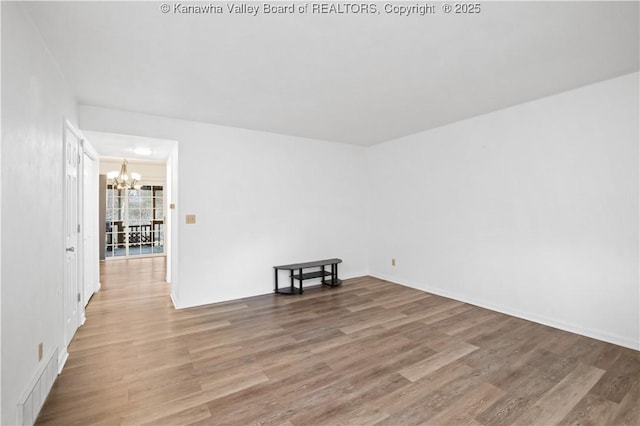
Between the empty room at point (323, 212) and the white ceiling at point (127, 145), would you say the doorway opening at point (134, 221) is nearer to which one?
the empty room at point (323, 212)

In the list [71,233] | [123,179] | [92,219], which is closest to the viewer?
[71,233]

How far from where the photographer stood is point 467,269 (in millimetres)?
4152

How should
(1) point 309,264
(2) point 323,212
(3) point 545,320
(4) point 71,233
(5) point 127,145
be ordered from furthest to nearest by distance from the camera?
(2) point 323,212
(1) point 309,264
(5) point 127,145
(3) point 545,320
(4) point 71,233

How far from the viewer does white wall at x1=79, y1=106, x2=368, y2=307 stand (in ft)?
13.2

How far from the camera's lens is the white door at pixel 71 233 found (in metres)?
2.78

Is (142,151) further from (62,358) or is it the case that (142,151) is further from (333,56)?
(333,56)

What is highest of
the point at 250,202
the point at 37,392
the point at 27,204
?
the point at 250,202

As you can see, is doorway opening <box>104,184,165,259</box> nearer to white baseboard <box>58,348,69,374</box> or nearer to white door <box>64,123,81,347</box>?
white door <box>64,123,81,347</box>

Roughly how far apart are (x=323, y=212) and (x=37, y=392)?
13.6ft

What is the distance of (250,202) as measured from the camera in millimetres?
4582

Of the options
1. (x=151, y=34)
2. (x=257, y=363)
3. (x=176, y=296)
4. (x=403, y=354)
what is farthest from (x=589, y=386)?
(x=176, y=296)

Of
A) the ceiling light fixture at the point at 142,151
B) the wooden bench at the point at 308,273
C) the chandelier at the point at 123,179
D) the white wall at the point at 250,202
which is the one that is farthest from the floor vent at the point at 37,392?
the chandelier at the point at 123,179

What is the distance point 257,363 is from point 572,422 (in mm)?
2276

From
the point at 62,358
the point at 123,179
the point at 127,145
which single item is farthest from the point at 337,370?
the point at 123,179
